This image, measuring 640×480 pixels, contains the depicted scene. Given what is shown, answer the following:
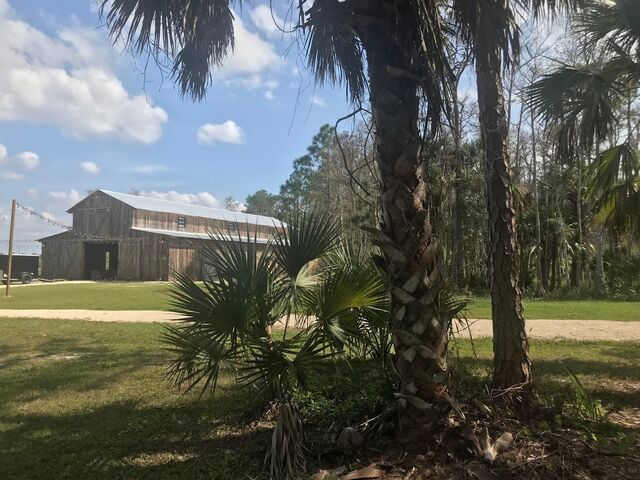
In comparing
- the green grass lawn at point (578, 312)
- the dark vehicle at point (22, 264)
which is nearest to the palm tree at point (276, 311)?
the green grass lawn at point (578, 312)

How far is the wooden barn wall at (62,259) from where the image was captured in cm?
4409

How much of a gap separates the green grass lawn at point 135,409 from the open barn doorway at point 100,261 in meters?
37.0

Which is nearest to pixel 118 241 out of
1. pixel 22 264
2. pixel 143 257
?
pixel 143 257

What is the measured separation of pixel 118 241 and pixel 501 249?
137 feet

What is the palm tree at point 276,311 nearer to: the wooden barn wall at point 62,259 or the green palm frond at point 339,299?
the green palm frond at point 339,299

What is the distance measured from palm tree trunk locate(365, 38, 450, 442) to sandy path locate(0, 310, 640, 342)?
474 cm

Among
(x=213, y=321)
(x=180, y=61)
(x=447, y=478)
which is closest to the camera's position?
(x=447, y=478)

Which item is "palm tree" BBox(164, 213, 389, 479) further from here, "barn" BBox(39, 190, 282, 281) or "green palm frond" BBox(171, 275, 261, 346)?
"barn" BBox(39, 190, 282, 281)

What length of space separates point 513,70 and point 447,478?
3540 mm

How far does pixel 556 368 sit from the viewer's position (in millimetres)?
7469

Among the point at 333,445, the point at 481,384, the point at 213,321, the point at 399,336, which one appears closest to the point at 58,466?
the point at 213,321

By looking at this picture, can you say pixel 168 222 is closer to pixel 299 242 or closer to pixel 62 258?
pixel 62 258

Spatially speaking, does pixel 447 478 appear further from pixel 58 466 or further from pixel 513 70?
pixel 513 70

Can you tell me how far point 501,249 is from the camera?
4.96m
